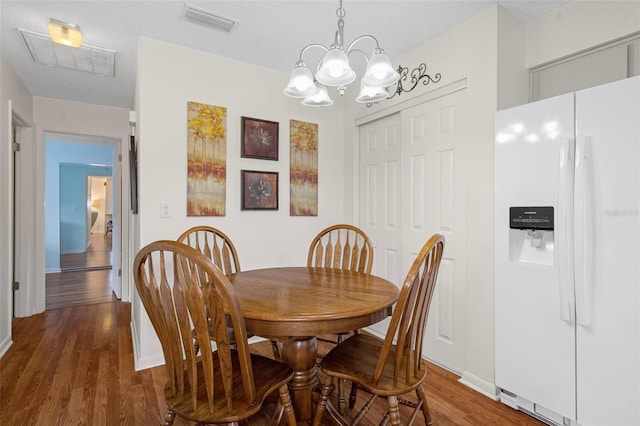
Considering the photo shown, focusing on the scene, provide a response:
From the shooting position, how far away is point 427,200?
2.60 m

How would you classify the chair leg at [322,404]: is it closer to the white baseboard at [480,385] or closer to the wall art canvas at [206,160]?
the white baseboard at [480,385]

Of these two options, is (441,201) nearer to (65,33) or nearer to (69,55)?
(65,33)

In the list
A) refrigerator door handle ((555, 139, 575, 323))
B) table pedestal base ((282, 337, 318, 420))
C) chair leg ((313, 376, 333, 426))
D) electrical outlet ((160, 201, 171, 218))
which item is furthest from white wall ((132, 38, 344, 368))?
refrigerator door handle ((555, 139, 575, 323))

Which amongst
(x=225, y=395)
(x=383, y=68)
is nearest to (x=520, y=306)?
(x=383, y=68)

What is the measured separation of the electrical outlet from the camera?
253 cm

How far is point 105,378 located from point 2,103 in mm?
2333

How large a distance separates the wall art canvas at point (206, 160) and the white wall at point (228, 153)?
5 centimetres

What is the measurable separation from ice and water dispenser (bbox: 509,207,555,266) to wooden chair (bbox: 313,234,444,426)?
2.39 ft

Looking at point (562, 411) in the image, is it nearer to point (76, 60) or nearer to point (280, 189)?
point (280, 189)

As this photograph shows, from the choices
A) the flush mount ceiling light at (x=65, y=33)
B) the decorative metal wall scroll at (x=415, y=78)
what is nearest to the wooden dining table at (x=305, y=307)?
the decorative metal wall scroll at (x=415, y=78)

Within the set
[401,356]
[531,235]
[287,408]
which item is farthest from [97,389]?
[531,235]

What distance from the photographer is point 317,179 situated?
332 cm

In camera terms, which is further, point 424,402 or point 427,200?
point 427,200

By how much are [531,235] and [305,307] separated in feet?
4.47
